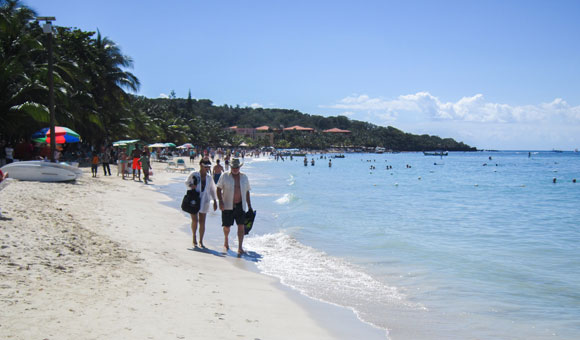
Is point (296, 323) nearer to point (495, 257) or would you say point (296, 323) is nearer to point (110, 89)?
point (495, 257)

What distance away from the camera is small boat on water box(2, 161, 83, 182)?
524 inches

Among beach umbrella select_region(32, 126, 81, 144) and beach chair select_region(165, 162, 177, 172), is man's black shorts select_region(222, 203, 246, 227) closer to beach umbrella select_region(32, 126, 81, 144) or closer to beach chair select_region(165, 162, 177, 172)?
beach umbrella select_region(32, 126, 81, 144)

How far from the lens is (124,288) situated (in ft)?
16.9

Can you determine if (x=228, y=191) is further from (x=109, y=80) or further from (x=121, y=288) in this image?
(x=109, y=80)

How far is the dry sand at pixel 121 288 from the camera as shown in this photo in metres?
4.05

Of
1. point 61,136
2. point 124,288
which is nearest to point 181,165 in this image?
point 61,136

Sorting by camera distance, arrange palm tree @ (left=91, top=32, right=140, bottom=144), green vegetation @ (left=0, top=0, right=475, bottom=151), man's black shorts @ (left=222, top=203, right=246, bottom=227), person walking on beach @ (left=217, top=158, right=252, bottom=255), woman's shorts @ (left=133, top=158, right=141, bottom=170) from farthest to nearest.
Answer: palm tree @ (left=91, top=32, right=140, bottom=144) < woman's shorts @ (left=133, top=158, right=141, bottom=170) < green vegetation @ (left=0, top=0, right=475, bottom=151) < man's black shorts @ (left=222, top=203, right=246, bottom=227) < person walking on beach @ (left=217, top=158, right=252, bottom=255)

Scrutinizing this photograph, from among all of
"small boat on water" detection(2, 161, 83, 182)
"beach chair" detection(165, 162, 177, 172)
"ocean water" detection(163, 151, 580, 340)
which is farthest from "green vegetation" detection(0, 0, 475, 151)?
"ocean water" detection(163, 151, 580, 340)

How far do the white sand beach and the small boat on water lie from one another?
460cm

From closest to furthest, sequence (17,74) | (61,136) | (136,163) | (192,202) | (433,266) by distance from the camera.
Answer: (192,202) → (433,266) → (61,136) → (17,74) → (136,163)

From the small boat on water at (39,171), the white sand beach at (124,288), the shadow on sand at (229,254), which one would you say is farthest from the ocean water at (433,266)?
the small boat on water at (39,171)

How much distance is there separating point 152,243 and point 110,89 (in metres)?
29.7

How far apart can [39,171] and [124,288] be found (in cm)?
1070

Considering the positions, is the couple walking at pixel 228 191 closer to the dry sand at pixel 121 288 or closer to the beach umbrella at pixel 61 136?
the dry sand at pixel 121 288
